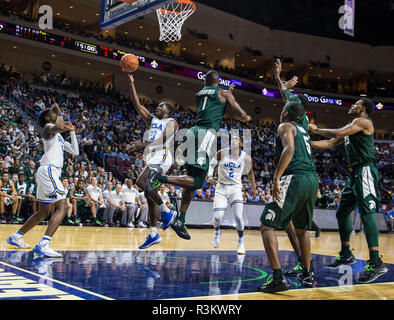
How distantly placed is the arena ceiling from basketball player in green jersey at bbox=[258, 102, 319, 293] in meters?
25.7

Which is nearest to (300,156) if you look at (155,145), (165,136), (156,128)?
(165,136)

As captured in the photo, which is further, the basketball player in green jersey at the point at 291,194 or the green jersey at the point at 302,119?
the green jersey at the point at 302,119

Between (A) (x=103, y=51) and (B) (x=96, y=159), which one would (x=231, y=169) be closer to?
(B) (x=96, y=159)

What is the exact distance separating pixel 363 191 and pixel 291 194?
1.35m

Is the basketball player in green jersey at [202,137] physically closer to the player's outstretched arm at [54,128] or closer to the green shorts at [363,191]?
the player's outstretched arm at [54,128]

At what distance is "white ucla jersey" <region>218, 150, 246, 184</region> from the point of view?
8352 millimetres

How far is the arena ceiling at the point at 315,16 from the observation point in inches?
1148

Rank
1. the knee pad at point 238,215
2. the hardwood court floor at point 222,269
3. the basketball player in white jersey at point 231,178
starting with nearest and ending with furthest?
1. the hardwood court floor at point 222,269
2. the knee pad at point 238,215
3. the basketball player in white jersey at point 231,178

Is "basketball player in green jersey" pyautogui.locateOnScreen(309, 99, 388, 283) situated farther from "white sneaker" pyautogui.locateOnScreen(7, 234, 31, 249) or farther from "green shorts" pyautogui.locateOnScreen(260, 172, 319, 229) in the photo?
"white sneaker" pyautogui.locateOnScreen(7, 234, 31, 249)

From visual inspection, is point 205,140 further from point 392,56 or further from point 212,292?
point 392,56

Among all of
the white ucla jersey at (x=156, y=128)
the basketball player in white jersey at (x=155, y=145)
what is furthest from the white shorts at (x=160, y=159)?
the white ucla jersey at (x=156, y=128)

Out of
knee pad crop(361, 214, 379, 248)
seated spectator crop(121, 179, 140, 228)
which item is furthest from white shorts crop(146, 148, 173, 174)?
seated spectator crop(121, 179, 140, 228)

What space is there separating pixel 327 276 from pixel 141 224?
862 centimetres

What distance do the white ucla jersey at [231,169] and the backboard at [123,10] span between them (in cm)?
312
